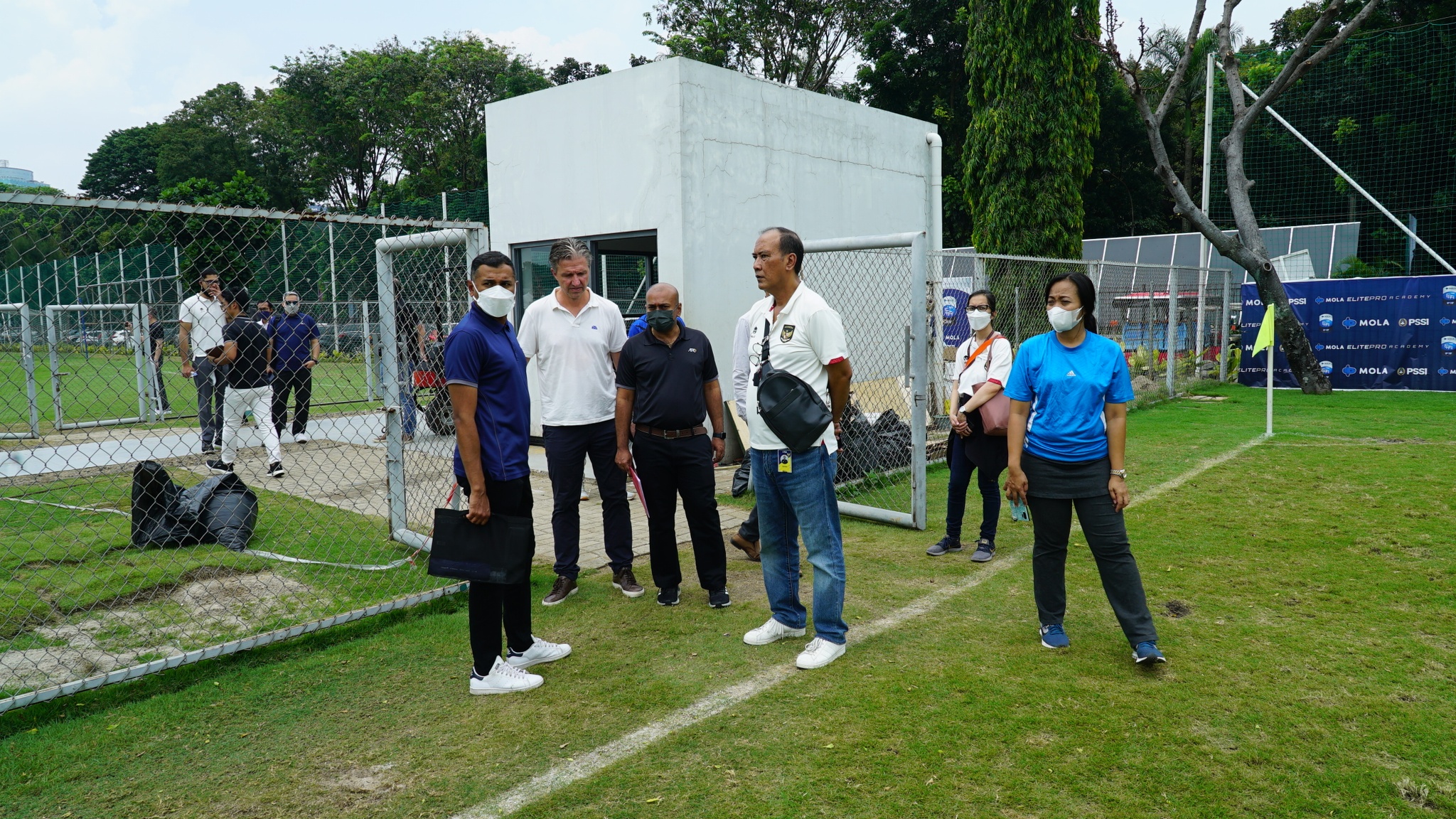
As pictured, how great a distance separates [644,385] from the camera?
479 centimetres

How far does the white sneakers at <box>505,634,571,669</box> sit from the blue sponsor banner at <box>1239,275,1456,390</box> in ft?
50.6

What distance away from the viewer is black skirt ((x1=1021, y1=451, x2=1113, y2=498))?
3994mm

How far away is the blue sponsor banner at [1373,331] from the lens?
1449 centimetres

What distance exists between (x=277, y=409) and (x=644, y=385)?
6.17 meters

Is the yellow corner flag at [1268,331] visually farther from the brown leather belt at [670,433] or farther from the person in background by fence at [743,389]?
the brown leather belt at [670,433]

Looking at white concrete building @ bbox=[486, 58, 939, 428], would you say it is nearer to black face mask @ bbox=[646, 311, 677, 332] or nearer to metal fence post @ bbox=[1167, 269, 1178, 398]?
black face mask @ bbox=[646, 311, 677, 332]

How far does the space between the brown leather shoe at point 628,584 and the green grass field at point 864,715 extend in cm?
11

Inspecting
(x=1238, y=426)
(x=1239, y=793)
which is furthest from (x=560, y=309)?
(x=1238, y=426)

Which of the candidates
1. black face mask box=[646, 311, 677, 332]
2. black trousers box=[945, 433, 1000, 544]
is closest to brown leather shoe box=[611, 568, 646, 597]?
black face mask box=[646, 311, 677, 332]

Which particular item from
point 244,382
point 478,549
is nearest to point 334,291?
point 244,382

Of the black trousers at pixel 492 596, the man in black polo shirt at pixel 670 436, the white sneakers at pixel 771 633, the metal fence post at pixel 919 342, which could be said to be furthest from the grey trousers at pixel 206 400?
the white sneakers at pixel 771 633

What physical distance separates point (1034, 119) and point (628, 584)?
65.0 feet

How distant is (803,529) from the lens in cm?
402

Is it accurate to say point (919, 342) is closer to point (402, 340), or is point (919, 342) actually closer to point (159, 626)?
point (402, 340)
